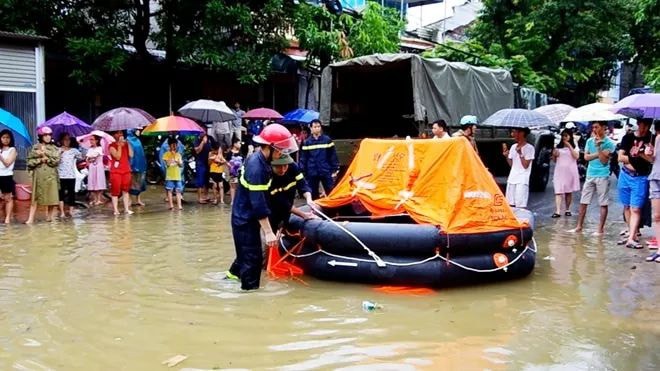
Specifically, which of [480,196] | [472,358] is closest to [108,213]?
[480,196]

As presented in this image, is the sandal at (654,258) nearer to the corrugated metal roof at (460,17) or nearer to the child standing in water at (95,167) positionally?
the child standing in water at (95,167)

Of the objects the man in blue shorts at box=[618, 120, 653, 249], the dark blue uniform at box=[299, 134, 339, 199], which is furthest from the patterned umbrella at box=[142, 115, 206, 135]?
the man in blue shorts at box=[618, 120, 653, 249]

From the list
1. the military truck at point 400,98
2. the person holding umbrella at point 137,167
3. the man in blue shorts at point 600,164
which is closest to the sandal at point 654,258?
the man in blue shorts at point 600,164

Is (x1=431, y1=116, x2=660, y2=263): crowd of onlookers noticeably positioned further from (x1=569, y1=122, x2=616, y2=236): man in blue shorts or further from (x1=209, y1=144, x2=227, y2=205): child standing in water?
(x1=209, y1=144, x2=227, y2=205): child standing in water

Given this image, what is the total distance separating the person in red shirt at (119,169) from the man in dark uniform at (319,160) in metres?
3.33

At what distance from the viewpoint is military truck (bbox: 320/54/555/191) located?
12.2 m

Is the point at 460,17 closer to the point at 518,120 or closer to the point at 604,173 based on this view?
the point at 518,120

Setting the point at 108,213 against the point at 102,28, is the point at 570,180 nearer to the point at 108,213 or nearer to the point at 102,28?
the point at 108,213

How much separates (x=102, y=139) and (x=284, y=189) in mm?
7680

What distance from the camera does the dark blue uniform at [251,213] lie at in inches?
259

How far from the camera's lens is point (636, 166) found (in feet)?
28.7

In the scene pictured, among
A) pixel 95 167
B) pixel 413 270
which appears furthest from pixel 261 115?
pixel 413 270

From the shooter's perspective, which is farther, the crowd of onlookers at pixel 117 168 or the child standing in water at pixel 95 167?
the child standing in water at pixel 95 167

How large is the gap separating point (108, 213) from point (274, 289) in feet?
21.4
